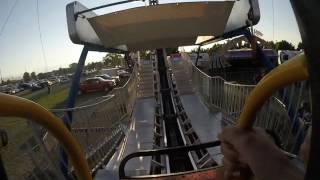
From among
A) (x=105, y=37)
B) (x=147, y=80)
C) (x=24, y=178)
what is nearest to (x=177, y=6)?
(x=105, y=37)

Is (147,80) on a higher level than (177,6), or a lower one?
lower

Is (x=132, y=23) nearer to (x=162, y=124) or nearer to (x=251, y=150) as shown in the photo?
(x=162, y=124)

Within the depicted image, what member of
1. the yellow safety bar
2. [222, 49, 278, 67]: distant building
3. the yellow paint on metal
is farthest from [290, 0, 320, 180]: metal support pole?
[222, 49, 278, 67]: distant building

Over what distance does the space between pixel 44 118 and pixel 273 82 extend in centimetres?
107

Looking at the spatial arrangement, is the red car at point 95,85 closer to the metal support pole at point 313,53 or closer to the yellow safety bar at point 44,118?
the yellow safety bar at point 44,118

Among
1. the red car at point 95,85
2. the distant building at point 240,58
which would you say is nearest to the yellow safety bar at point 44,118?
the distant building at point 240,58

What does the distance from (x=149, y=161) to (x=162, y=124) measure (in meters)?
4.77

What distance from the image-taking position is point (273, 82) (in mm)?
1131

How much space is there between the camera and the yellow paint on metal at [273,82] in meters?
0.91

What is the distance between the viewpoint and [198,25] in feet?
25.3

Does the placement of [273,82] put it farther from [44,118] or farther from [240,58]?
[240,58]

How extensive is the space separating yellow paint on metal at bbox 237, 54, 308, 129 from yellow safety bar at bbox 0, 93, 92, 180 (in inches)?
31.5

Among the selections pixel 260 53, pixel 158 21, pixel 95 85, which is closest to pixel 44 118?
pixel 158 21

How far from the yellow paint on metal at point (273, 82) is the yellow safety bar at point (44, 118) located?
2.63ft
